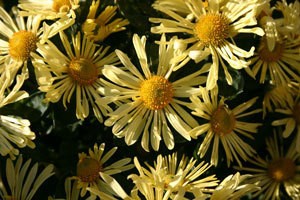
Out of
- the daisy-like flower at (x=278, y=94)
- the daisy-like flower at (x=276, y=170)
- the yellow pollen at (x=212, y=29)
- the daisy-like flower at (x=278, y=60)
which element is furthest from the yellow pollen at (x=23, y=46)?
the daisy-like flower at (x=276, y=170)

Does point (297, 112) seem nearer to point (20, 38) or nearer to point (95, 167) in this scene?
point (95, 167)

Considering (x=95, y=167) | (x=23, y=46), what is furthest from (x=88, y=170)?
(x=23, y=46)

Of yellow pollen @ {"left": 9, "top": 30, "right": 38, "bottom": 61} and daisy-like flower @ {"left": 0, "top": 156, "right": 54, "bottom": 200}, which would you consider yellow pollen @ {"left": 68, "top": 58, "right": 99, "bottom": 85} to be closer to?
yellow pollen @ {"left": 9, "top": 30, "right": 38, "bottom": 61}

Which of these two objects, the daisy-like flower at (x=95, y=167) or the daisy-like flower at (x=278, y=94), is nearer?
the daisy-like flower at (x=95, y=167)

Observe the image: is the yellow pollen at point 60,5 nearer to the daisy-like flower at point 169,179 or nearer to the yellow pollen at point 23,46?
the yellow pollen at point 23,46

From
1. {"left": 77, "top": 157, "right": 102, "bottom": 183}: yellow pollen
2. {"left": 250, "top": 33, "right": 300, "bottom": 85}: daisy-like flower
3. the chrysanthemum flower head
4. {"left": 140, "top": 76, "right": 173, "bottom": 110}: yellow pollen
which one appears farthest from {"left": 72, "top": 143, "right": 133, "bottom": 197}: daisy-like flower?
the chrysanthemum flower head

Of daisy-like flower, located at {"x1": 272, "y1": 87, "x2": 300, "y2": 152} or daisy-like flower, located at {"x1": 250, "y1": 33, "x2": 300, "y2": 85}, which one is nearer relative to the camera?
daisy-like flower, located at {"x1": 250, "y1": 33, "x2": 300, "y2": 85}

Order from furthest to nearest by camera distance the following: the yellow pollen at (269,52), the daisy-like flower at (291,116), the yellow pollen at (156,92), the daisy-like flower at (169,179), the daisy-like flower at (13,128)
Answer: the daisy-like flower at (291,116), the yellow pollen at (269,52), the yellow pollen at (156,92), the daisy-like flower at (13,128), the daisy-like flower at (169,179)
